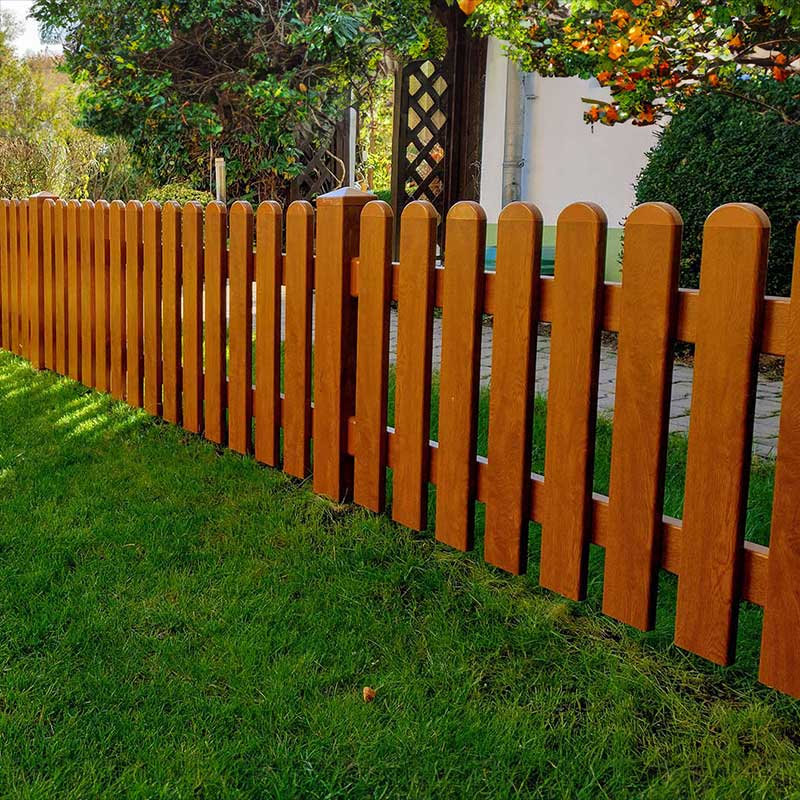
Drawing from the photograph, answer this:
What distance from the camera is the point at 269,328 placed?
147 inches

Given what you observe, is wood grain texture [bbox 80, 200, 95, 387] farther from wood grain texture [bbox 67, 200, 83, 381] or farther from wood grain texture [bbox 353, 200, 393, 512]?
wood grain texture [bbox 353, 200, 393, 512]

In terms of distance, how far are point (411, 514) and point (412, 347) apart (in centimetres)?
54

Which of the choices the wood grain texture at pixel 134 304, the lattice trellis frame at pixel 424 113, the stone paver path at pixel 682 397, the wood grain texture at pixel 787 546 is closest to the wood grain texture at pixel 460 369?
the wood grain texture at pixel 787 546

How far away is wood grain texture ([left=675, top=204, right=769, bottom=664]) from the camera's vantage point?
211 centimetres

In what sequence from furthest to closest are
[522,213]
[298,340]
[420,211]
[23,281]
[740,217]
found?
1. [23,281]
2. [298,340]
3. [420,211]
4. [522,213]
5. [740,217]

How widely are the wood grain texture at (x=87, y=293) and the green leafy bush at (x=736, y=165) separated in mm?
3821

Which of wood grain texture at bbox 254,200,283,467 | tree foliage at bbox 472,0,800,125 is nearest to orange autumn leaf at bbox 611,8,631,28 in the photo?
tree foliage at bbox 472,0,800,125

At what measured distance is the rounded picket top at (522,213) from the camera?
2562 mm

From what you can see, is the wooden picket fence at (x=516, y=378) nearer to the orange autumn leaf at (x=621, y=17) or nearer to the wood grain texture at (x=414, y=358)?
the wood grain texture at (x=414, y=358)

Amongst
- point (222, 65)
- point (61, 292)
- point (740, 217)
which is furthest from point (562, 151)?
point (740, 217)

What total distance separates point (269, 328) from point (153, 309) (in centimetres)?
104

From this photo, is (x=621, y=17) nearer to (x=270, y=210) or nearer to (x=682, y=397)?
(x=682, y=397)

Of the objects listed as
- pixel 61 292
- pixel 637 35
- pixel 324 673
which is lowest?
pixel 324 673

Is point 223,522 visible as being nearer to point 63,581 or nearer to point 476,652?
point 63,581
